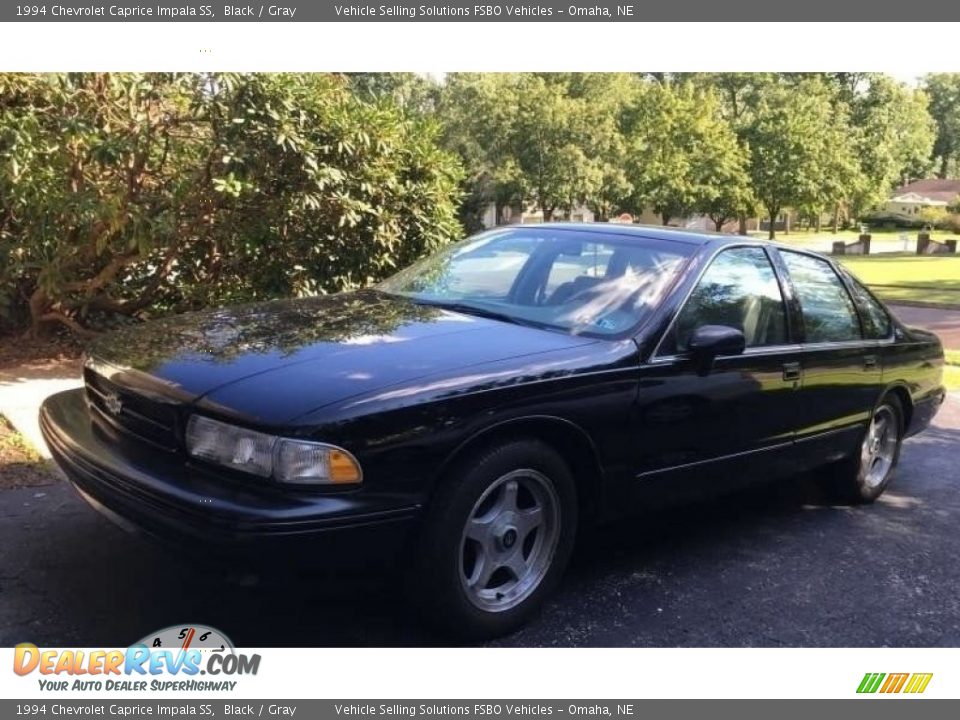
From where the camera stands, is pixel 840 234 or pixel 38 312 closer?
pixel 38 312

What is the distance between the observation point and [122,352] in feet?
11.9

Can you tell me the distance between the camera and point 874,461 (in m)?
5.45

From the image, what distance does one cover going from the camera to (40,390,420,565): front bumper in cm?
273

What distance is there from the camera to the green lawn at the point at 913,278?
67.5 ft

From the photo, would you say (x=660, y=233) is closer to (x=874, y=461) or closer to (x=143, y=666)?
(x=874, y=461)

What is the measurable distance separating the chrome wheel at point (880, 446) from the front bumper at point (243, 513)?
3.48 meters

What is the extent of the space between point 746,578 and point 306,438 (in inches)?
91.4

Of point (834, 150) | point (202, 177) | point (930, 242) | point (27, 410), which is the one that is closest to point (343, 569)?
point (27, 410)

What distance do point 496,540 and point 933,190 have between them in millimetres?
93240

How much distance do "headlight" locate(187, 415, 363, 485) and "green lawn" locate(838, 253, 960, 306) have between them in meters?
14.0

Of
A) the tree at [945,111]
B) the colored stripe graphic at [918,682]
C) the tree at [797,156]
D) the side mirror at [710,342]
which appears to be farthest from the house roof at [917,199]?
the colored stripe graphic at [918,682]

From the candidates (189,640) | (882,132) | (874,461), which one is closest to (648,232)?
(874,461)

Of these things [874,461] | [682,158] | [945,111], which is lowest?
[874,461]

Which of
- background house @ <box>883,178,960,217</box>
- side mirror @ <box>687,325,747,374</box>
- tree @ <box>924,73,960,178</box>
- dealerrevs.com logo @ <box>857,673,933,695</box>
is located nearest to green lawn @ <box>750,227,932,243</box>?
background house @ <box>883,178,960,217</box>
